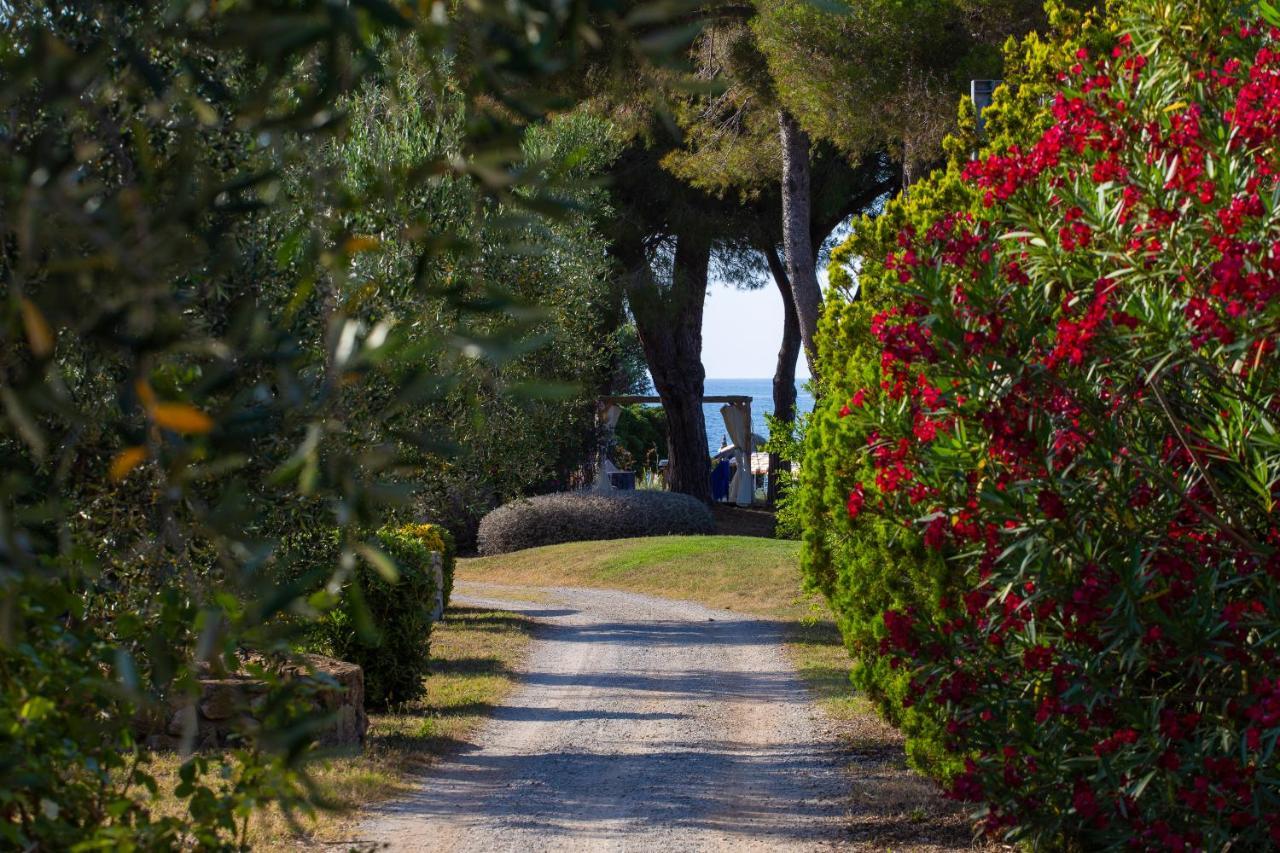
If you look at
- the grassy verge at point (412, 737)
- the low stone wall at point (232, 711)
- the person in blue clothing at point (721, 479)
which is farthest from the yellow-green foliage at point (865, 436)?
the person in blue clothing at point (721, 479)

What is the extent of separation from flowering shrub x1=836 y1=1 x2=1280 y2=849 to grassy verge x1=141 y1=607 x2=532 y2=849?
8.17ft

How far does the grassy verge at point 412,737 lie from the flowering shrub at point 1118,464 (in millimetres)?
2491

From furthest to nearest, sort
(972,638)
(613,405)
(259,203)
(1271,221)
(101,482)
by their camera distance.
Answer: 1. (613,405)
2. (972,638)
3. (101,482)
4. (1271,221)
5. (259,203)

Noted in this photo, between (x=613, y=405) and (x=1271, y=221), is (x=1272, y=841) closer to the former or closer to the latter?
(x=1271, y=221)

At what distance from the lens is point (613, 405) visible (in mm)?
34719

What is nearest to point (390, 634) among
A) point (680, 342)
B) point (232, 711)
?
point (232, 711)

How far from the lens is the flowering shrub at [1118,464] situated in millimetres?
4344

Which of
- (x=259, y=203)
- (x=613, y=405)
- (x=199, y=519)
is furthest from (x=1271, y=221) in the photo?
(x=613, y=405)

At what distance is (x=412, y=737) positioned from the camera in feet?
32.0

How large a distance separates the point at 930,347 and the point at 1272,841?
2.04m

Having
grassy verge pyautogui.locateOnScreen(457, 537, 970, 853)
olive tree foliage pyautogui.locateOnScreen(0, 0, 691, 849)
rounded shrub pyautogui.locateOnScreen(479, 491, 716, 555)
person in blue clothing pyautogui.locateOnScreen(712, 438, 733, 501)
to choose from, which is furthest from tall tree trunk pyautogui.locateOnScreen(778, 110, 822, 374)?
person in blue clothing pyautogui.locateOnScreen(712, 438, 733, 501)

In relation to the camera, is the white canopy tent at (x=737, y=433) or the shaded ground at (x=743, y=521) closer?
the shaded ground at (x=743, y=521)

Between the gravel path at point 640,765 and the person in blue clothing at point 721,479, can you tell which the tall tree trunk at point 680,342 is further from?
the gravel path at point 640,765

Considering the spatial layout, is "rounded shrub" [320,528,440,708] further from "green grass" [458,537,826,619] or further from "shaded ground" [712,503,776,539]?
"shaded ground" [712,503,776,539]
